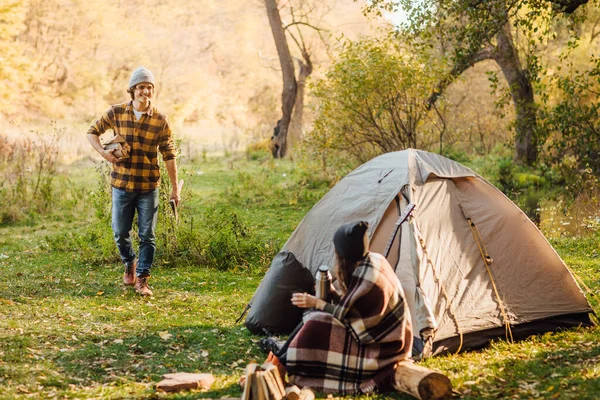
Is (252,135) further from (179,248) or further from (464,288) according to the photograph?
(464,288)

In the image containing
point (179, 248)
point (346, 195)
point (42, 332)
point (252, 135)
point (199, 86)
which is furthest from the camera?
point (199, 86)

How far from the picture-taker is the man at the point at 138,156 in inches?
256

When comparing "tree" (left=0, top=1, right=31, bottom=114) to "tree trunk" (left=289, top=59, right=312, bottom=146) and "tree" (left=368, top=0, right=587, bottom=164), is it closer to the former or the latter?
"tree trunk" (left=289, top=59, right=312, bottom=146)

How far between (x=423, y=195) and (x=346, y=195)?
2.75 feet

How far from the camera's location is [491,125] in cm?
2219

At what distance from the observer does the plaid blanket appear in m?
4.36

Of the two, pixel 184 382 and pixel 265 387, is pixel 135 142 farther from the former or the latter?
pixel 265 387

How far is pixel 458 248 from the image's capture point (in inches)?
229

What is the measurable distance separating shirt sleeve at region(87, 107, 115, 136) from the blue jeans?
59 centimetres

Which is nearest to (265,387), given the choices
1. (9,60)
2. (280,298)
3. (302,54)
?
(280,298)

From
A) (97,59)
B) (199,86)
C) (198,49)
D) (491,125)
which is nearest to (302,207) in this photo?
(491,125)

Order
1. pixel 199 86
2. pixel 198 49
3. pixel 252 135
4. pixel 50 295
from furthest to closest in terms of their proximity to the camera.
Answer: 1. pixel 198 49
2. pixel 199 86
3. pixel 252 135
4. pixel 50 295

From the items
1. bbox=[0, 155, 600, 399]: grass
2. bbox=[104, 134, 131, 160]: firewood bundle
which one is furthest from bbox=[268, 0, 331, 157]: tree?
bbox=[104, 134, 131, 160]: firewood bundle

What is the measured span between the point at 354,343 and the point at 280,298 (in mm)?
1490
